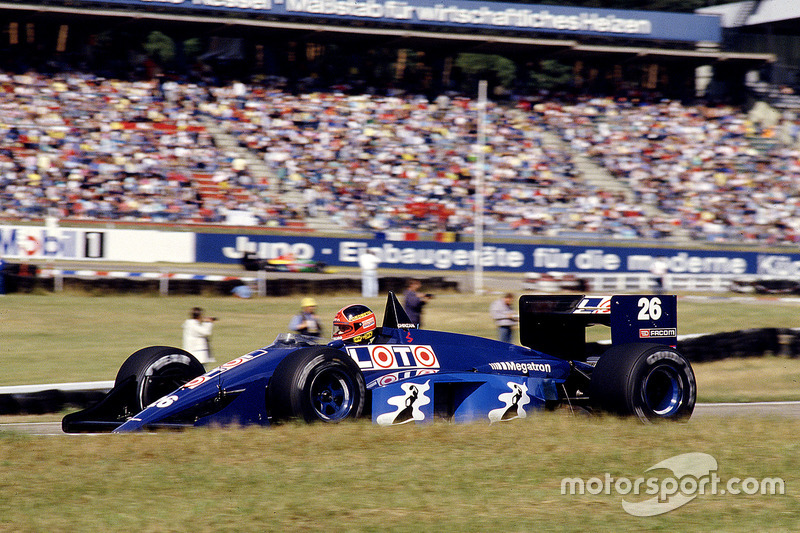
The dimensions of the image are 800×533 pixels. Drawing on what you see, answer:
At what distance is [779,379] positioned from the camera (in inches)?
555

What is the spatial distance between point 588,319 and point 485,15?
25008 mm

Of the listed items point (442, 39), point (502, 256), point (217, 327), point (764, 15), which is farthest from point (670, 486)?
point (764, 15)

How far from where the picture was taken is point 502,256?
24625mm

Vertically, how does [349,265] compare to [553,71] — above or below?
below

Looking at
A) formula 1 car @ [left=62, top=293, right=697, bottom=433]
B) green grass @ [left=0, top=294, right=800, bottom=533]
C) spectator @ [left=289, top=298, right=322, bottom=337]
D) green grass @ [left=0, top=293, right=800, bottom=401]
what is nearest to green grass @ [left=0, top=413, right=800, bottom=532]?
green grass @ [left=0, top=294, right=800, bottom=533]

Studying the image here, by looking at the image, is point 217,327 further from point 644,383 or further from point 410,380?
point 644,383

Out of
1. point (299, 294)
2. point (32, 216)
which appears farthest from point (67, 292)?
point (299, 294)

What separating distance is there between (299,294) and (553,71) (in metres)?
16.8

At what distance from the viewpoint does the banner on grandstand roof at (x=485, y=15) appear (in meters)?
29.8

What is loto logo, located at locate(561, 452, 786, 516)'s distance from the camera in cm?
553

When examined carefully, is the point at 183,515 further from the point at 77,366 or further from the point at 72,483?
the point at 77,366

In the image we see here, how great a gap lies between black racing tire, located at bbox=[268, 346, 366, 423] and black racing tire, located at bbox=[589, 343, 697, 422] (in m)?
2.06

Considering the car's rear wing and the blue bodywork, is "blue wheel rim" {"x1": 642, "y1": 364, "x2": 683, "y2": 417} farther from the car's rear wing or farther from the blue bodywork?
the blue bodywork

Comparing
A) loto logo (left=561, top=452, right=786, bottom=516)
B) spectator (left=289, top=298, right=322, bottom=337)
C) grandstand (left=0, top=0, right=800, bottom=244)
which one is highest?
grandstand (left=0, top=0, right=800, bottom=244)
